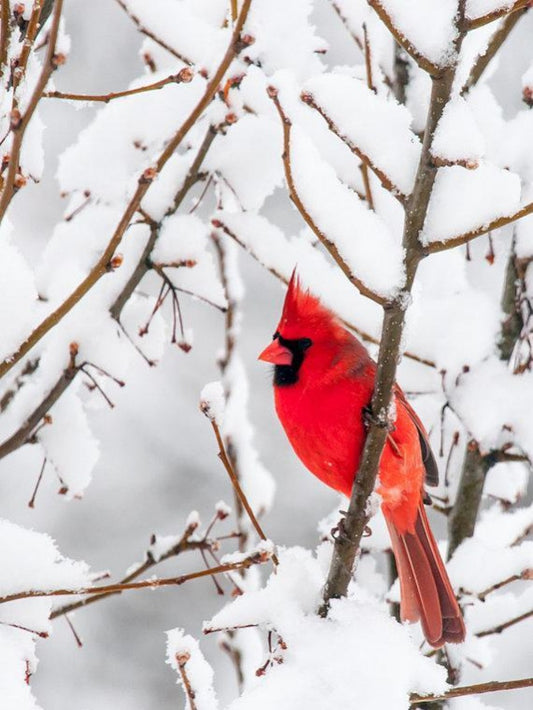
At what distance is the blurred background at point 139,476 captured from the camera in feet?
23.4

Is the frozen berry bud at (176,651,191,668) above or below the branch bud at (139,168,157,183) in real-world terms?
below

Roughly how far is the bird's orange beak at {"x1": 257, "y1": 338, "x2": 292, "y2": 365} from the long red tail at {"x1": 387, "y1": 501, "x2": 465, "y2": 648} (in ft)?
1.83

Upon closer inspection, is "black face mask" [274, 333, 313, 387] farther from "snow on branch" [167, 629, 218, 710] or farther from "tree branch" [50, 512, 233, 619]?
"snow on branch" [167, 629, 218, 710]

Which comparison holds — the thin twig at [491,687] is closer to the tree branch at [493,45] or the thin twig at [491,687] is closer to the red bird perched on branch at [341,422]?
the red bird perched on branch at [341,422]

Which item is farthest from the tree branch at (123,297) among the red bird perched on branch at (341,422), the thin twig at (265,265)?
the red bird perched on branch at (341,422)

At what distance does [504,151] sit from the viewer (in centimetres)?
255

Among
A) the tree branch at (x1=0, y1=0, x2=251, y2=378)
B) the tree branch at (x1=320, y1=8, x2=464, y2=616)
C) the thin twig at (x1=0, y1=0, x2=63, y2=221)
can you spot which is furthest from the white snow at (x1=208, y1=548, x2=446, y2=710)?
the thin twig at (x1=0, y1=0, x2=63, y2=221)

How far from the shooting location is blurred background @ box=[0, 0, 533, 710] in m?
7.13

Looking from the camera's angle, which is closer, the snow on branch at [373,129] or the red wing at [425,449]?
the snow on branch at [373,129]

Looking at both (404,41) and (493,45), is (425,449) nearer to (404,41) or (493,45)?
(493,45)

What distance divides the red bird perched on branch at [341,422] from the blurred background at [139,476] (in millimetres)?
4105

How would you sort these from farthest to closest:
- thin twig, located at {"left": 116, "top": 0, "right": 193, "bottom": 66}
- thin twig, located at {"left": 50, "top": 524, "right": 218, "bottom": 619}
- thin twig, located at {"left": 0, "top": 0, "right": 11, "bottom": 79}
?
thin twig, located at {"left": 116, "top": 0, "right": 193, "bottom": 66}
thin twig, located at {"left": 50, "top": 524, "right": 218, "bottom": 619}
thin twig, located at {"left": 0, "top": 0, "right": 11, "bottom": 79}

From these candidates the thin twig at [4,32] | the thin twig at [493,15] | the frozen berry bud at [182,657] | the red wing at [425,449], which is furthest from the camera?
the red wing at [425,449]

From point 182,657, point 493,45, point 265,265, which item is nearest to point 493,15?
point 182,657
